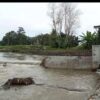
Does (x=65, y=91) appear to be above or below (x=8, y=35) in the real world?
below

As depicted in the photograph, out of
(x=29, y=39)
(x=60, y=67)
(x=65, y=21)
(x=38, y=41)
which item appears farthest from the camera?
(x=29, y=39)

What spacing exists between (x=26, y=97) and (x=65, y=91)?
4.82 feet

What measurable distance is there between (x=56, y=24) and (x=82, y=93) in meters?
33.8

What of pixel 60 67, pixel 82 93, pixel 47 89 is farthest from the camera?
pixel 60 67

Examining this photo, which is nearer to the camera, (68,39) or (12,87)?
(12,87)

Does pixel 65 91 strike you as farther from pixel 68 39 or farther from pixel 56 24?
pixel 56 24

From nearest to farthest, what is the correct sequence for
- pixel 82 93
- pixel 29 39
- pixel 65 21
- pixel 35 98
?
pixel 35 98, pixel 82 93, pixel 65 21, pixel 29 39

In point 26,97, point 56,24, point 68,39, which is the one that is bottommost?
point 26,97

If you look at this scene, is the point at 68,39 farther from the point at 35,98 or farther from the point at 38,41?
the point at 35,98

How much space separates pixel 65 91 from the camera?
27.3ft

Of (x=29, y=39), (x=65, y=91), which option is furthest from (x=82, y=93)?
(x=29, y=39)

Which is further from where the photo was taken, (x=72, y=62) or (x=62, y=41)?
(x=62, y=41)

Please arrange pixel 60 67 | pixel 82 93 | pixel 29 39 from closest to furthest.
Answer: pixel 82 93
pixel 60 67
pixel 29 39

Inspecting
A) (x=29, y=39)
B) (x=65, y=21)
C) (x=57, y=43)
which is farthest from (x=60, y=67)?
(x=29, y=39)
